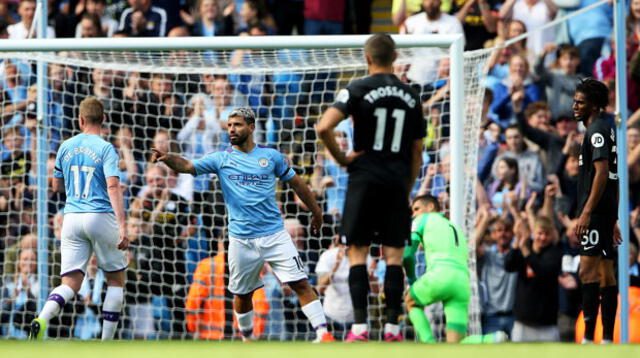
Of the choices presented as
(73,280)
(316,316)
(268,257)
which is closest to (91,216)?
(73,280)

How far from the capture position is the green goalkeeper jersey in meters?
9.03

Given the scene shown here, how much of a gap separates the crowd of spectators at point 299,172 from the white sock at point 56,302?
1.84 metres

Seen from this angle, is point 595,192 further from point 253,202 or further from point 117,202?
point 117,202

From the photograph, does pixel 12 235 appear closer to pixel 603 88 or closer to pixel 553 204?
pixel 553 204

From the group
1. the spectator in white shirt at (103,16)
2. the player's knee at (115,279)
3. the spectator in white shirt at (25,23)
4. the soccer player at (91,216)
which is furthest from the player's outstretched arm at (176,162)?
the spectator in white shirt at (25,23)

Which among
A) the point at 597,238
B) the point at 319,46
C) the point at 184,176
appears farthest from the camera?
the point at 184,176

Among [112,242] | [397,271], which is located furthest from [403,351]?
[112,242]

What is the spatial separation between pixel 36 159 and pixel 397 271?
5.18 meters

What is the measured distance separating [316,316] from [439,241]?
1.20 m

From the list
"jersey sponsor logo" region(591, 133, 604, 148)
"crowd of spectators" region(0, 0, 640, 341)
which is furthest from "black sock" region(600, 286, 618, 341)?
"crowd of spectators" region(0, 0, 640, 341)

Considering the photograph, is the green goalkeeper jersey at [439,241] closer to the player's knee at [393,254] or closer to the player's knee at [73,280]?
the player's knee at [393,254]

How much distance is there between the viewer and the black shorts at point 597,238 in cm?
823

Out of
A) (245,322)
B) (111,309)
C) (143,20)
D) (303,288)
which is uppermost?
(143,20)

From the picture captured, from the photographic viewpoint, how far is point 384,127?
24.2 ft
